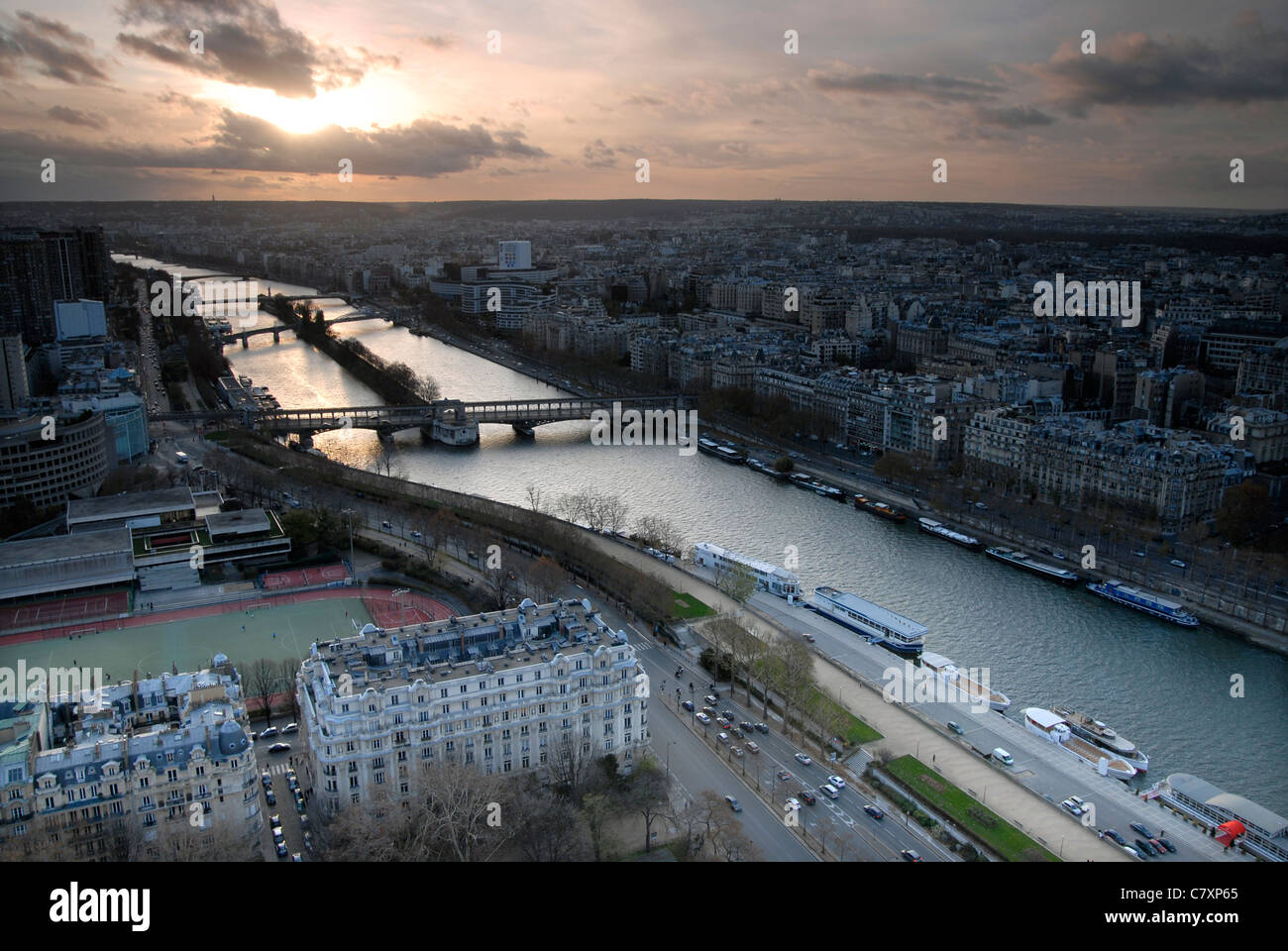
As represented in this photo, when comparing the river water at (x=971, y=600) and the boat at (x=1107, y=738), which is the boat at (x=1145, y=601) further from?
the boat at (x=1107, y=738)

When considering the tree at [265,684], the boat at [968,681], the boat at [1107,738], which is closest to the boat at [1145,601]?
the boat at [968,681]

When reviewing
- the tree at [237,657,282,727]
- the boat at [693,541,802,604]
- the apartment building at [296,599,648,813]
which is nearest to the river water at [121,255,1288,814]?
the boat at [693,541,802,604]

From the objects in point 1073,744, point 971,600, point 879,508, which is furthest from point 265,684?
point 879,508

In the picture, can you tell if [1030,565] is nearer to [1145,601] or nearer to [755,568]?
[1145,601]

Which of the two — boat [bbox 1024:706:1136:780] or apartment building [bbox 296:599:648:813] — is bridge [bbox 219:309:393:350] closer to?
apartment building [bbox 296:599:648:813]
